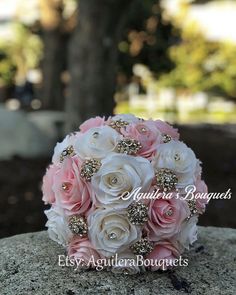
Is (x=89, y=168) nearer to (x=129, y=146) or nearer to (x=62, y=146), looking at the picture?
(x=129, y=146)

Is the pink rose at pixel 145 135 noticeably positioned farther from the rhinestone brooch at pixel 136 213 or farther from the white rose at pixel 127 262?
the white rose at pixel 127 262

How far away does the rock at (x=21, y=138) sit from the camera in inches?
385

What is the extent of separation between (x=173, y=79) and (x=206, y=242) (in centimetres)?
1933

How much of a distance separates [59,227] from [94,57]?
519 centimetres

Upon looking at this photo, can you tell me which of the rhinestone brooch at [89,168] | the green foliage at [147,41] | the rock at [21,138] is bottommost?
the rock at [21,138]

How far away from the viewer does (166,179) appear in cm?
253

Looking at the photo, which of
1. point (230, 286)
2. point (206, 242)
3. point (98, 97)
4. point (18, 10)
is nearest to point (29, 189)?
point (98, 97)

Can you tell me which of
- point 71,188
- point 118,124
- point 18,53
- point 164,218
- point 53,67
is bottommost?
point 18,53

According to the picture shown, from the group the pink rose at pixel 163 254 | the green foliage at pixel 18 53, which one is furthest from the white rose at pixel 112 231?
the green foliage at pixel 18 53

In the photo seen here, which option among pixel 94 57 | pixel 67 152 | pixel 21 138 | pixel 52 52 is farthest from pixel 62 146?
pixel 52 52

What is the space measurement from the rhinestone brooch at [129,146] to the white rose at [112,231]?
0.26 meters

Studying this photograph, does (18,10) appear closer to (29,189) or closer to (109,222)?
(29,189)

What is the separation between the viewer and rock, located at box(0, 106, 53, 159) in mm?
9789

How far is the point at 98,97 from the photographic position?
764cm
